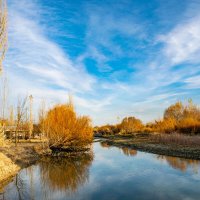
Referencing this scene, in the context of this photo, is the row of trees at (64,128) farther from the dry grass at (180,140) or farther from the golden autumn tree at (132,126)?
the golden autumn tree at (132,126)

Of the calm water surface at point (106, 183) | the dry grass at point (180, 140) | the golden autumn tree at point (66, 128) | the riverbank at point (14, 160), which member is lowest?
the calm water surface at point (106, 183)

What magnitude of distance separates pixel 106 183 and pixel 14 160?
7140 millimetres

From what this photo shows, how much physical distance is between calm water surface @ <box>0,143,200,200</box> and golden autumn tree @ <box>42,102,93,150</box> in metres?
5.56

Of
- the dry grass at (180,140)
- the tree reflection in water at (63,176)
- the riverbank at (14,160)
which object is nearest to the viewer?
the tree reflection in water at (63,176)

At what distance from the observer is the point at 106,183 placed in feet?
39.5

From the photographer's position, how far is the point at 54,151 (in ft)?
76.8

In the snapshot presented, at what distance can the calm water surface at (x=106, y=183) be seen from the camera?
32.6 feet

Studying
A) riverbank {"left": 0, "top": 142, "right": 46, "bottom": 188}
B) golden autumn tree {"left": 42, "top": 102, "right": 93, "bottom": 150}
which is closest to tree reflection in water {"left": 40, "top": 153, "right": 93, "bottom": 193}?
riverbank {"left": 0, "top": 142, "right": 46, "bottom": 188}

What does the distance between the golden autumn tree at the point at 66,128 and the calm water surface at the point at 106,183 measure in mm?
5558

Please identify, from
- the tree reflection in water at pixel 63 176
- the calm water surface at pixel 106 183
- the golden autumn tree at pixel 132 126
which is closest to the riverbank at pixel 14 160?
the calm water surface at pixel 106 183

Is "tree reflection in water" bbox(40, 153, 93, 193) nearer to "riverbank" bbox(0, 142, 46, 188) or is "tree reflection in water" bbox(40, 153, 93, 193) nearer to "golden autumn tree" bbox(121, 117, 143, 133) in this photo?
"riverbank" bbox(0, 142, 46, 188)

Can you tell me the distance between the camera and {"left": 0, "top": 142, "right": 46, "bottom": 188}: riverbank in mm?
12830

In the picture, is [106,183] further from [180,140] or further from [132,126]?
[132,126]

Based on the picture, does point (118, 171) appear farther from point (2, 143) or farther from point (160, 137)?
point (160, 137)
